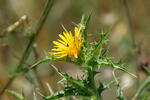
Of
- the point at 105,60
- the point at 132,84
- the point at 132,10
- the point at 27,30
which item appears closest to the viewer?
the point at 105,60

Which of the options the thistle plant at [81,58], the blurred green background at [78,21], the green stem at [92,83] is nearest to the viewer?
the thistle plant at [81,58]

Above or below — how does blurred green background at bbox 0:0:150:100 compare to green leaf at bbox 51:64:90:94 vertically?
above

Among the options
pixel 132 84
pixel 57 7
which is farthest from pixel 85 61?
pixel 57 7

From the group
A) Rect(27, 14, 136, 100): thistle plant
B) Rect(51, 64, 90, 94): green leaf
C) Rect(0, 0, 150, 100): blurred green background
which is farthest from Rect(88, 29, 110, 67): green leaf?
Rect(0, 0, 150, 100): blurred green background

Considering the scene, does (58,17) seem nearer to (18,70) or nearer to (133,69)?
(133,69)

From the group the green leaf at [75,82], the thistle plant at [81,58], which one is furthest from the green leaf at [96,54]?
the green leaf at [75,82]

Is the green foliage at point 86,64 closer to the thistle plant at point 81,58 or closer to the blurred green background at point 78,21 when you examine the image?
the thistle plant at point 81,58

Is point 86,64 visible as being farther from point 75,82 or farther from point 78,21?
point 78,21

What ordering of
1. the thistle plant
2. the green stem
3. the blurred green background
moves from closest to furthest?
the thistle plant, the green stem, the blurred green background

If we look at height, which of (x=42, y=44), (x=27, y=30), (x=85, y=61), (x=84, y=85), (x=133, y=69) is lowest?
(x=84, y=85)

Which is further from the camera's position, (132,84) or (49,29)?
(49,29)

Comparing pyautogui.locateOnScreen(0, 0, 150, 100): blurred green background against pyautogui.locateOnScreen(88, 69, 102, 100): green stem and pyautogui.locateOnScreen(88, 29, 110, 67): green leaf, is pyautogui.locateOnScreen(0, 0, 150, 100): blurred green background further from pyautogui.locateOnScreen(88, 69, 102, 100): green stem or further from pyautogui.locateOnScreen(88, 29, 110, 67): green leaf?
pyautogui.locateOnScreen(88, 29, 110, 67): green leaf
